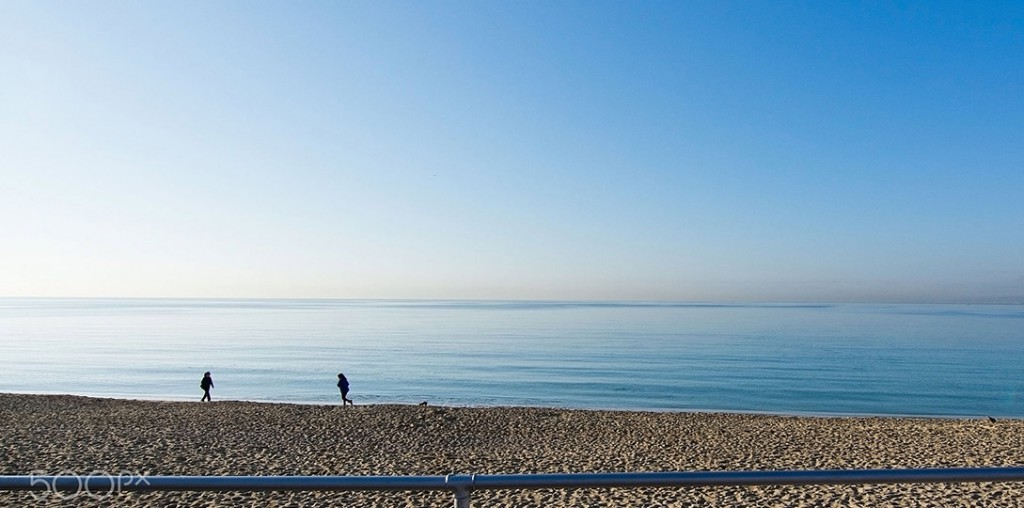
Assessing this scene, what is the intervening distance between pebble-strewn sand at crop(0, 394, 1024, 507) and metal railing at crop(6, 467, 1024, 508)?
6522 mm

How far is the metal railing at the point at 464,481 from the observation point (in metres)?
1.82

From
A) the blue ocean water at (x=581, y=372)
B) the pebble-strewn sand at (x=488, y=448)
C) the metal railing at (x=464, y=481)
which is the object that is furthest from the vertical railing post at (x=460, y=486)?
the blue ocean water at (x=581, y=372)

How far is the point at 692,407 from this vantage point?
24453 mm

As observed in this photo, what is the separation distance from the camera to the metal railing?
5.97 feet

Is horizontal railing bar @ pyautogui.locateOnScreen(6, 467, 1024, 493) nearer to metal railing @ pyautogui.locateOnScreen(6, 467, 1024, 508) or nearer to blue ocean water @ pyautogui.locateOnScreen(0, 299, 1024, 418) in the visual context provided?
metal railing @ pyautogui.locateOnScreen(6, 467, 1024, 508)

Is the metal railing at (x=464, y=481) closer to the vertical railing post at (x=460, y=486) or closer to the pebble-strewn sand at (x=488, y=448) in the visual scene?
the vertical railing post at (x=460, y=486)

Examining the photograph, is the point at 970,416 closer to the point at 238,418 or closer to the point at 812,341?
the point at 238,418

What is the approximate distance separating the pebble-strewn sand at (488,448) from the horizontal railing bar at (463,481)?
21.4 ft

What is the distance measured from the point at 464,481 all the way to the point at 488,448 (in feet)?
40.3

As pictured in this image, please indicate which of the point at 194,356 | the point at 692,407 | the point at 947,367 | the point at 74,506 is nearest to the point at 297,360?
the point at 194,356

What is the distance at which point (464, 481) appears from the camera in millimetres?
1886
